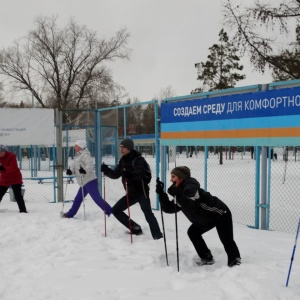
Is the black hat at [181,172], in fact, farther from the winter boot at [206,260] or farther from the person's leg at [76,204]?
the person's leg at [76,204]

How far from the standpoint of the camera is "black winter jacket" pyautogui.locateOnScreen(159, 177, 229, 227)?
4719 millimetres

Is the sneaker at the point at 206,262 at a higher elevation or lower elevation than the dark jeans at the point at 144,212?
lower

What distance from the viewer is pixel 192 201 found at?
15.5ft

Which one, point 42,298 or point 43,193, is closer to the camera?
point 42,298

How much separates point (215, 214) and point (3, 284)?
2452mm

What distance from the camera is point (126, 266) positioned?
16.1 ft

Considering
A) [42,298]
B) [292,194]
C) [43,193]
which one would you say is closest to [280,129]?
[42,298]

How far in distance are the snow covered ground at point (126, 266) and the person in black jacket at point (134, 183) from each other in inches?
9.2

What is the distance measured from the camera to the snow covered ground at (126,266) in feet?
13.3

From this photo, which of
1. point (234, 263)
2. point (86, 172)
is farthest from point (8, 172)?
point (234, 263)

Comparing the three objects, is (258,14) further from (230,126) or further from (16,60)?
(16,60)

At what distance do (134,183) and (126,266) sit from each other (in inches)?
67.5

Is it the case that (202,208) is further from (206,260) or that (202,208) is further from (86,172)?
(86,172)

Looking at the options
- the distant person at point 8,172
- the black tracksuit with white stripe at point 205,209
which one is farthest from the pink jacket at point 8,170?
the black tracksuit with white stripe at point 205,209
